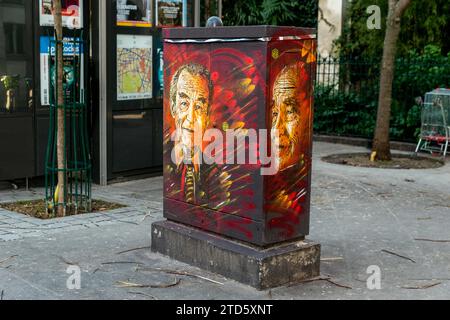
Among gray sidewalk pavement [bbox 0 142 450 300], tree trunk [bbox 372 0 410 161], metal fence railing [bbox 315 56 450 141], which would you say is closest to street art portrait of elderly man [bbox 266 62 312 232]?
gray sidewalk pavement [bbox 0 142 450 300]

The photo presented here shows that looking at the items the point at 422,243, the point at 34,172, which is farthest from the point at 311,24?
the point at 422,243

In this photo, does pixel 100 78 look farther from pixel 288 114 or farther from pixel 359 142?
pixel 359 142

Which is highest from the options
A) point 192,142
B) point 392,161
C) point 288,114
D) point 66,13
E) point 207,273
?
point 66,13

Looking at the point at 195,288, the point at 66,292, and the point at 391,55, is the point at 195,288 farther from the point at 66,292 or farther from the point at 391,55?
the point at 391,55

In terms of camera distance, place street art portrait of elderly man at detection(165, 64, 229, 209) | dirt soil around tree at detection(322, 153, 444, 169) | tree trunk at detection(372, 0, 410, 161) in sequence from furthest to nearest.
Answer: tree trunk at detection(372, 0, 410, 161) → dirt soil around tree at detection(322, 153, 444, 169) → street art portrait of elderly man at detection(165, 64, 229, 209)

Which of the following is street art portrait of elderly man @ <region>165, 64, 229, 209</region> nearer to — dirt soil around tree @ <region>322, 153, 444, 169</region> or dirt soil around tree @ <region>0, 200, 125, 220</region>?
dirt soil around tree @ <region>0, 200, 125, 220</region>

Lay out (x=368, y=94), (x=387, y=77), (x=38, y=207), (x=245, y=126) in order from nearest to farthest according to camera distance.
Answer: (x=245, y=126)
(x=38, y=207)
(x=387, y=77)
(x=368, y=94)

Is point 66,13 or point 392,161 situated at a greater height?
point 66,13

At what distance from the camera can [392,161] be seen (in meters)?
11.9

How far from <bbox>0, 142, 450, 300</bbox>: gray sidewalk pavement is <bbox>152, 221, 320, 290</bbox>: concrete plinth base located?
3.5 inches

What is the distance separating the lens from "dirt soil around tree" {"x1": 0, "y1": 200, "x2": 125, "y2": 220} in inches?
297

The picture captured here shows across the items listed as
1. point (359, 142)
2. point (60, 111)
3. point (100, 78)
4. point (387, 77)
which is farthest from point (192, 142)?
point (359, 142)

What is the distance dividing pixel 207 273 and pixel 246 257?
482 millimetres

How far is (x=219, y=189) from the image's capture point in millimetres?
5449
